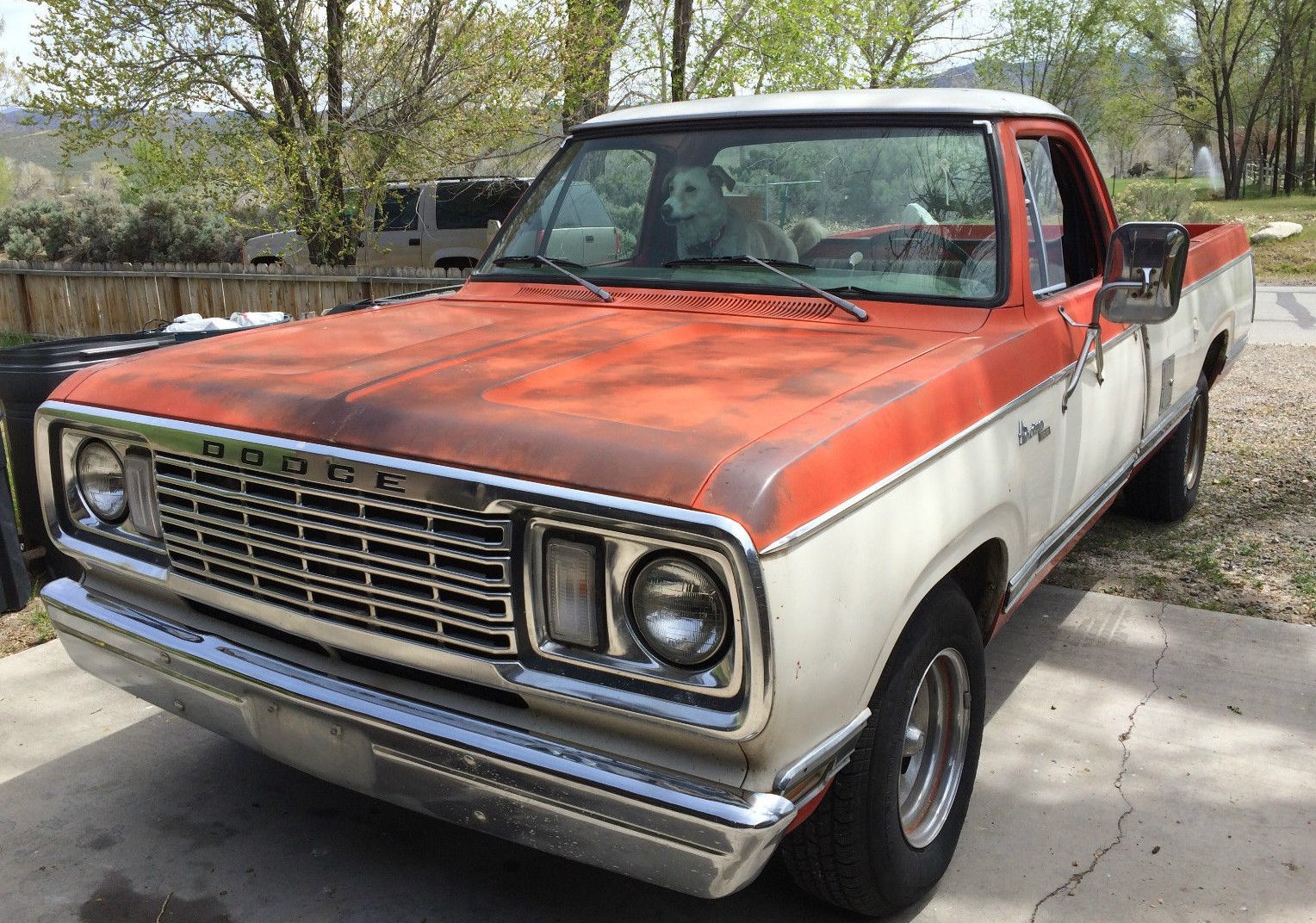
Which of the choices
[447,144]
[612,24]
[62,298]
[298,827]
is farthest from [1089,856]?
[62,298]

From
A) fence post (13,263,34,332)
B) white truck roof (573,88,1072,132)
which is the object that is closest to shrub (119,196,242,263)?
fence post (13,263,34,332)

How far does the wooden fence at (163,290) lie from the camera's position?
10.4 meters

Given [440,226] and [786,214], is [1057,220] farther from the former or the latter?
[440,226]

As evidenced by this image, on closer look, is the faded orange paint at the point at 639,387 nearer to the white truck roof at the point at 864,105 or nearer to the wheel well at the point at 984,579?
the wheel well at the point at 984,579

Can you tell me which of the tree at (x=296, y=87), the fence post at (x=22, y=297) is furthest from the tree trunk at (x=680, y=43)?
the fence post at (x=22, y=297)

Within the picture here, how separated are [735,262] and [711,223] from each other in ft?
0.66

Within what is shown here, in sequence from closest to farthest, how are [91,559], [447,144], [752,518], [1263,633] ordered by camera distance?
[752,518], [91,559], [1263,633], [447,144]

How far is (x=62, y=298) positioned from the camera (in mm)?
13633

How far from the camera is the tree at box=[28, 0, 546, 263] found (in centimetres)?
997

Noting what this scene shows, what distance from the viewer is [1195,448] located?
19.1ft

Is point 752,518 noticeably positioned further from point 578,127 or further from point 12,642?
point 12,642

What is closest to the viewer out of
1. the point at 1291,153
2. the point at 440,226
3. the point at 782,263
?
the point at 782,263

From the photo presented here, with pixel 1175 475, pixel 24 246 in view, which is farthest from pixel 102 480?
pixel 24 246

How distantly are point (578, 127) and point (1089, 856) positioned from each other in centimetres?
292
